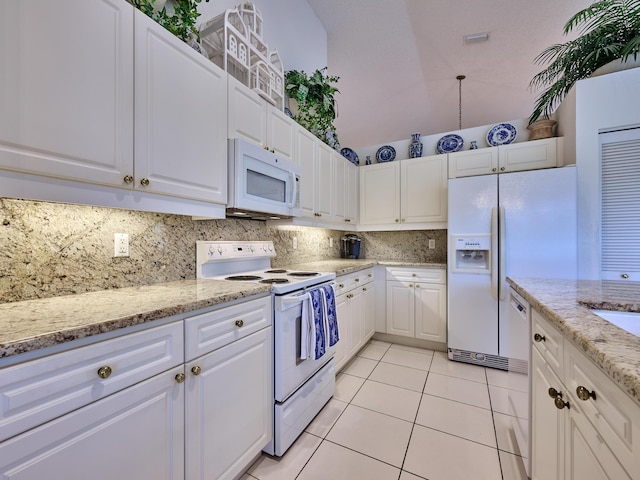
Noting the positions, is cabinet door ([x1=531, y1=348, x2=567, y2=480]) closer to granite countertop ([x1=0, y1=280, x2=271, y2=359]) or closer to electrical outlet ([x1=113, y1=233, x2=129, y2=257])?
granite countertop ([x1=0, y1=280, x2=271, y2=359])

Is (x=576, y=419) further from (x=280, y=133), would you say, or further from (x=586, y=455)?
(x=280, y=133)

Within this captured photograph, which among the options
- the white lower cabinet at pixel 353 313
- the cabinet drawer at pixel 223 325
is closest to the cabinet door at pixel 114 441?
the cabinet drawer at pixel 223 325

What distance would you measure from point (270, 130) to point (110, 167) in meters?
1.12

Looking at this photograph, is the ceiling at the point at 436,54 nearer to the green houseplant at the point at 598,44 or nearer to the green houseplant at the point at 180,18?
the green houseplant at the point at 598,44

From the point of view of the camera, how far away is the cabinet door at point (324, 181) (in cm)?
265

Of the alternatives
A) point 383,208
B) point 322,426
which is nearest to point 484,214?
point 383,208

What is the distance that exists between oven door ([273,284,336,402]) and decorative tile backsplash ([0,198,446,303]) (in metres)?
0.68

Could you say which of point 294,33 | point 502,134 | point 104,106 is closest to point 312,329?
point 104,106

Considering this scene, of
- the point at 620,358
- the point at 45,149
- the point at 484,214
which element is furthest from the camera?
the point at 484,214

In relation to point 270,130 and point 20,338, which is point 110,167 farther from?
point 270,130

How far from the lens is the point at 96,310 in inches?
37.1

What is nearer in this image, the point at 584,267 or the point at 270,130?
the point at 270,130

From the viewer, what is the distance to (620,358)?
1.87 feet

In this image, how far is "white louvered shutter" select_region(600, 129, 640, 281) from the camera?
2162 millimetres
